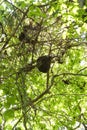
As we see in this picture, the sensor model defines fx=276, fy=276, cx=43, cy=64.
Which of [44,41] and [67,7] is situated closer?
[44,41]

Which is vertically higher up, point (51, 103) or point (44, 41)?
point (44, 41)

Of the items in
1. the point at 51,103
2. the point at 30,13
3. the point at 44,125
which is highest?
the point at 30,13

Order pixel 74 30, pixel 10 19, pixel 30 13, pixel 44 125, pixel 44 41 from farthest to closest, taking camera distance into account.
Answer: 1. pixel 44 125
2. pixel 74 30
3. pixel 10 19
4. pixel 44 41
5. pixel 30 13

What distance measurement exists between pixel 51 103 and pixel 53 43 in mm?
2484

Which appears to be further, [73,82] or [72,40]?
[73,82]

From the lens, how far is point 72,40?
4109 millimetres

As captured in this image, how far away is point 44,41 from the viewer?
3.61m

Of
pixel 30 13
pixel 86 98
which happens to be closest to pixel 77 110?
pixel 86 98

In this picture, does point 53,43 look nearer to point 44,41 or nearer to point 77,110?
point 44,41

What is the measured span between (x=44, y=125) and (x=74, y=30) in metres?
2.16

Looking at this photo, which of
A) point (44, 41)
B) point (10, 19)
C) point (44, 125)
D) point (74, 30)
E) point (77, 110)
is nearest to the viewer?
point (44, 41)

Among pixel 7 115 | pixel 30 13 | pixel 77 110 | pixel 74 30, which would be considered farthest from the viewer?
pixel 77 110

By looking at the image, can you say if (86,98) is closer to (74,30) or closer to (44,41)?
(74,30)

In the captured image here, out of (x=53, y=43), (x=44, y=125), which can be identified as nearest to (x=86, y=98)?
(x=44, y=125)
